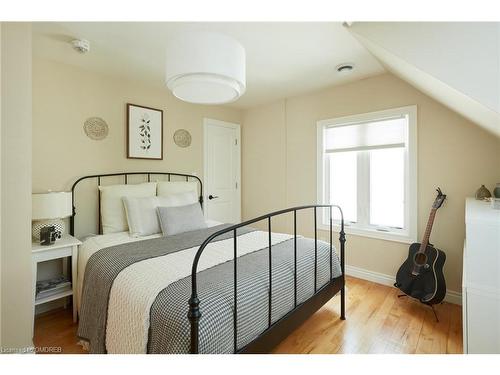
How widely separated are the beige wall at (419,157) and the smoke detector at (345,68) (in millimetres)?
407

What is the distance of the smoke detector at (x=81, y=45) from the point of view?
1978 millimetres

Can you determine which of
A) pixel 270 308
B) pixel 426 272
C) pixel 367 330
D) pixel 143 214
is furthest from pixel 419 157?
pixel 143 214

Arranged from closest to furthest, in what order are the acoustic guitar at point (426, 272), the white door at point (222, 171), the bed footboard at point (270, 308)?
the bed footboard at point (270, 308)
the acoustic guitar at point (426, 272)
the white door at point (222, 171)

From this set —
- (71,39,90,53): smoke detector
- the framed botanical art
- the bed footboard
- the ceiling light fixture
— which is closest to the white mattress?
the framed botanical art

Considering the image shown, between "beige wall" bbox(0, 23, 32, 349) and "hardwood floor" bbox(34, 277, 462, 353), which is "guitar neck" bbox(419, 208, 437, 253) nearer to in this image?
"hardwood floor" bbox(34, 277, 462, 353)

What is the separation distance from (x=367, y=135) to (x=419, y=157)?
57 cm

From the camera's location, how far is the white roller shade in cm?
266

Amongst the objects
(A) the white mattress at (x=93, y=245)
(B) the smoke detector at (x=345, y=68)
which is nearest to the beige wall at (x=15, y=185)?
(A) the white mattress at (x=93, y=245)

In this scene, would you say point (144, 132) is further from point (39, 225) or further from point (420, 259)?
point (420, 259)

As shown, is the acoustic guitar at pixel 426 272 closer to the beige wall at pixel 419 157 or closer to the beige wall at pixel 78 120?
the beige wall at pixel 419 157

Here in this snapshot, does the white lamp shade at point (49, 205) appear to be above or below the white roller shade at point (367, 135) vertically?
below
